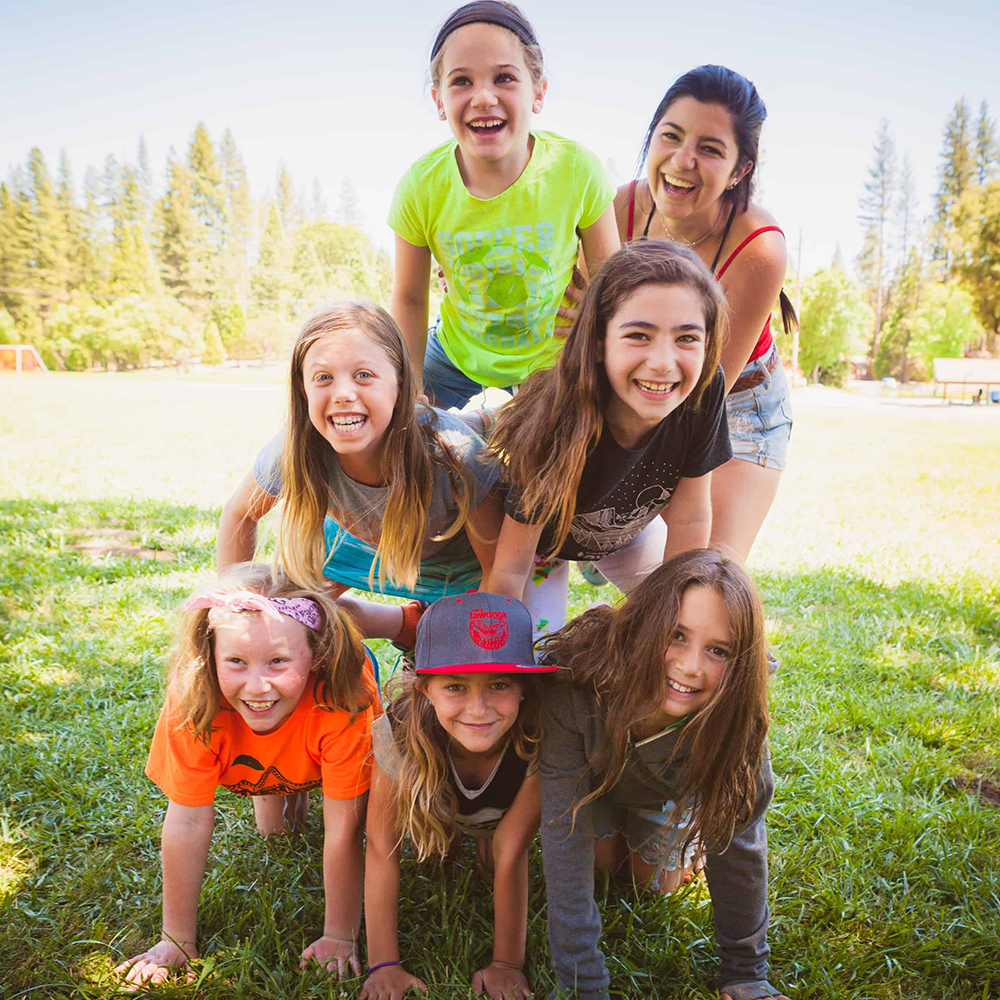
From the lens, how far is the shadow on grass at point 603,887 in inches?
81.7

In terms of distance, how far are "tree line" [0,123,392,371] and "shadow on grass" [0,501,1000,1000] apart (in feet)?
118

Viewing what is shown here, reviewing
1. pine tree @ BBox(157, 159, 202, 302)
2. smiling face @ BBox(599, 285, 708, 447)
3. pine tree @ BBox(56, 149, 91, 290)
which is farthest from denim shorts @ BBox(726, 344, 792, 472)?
pine tree @ BBox(157, 159, 202, 302)

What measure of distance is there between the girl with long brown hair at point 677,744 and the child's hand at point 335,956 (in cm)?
52

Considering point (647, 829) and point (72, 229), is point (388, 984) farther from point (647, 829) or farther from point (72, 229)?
point (72, 229)

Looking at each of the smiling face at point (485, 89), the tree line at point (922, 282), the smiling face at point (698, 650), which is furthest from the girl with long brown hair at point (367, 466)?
the tree line at point (922, 282)

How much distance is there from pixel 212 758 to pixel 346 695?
15.0 inches

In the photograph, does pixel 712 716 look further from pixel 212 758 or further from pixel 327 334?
pixel 327 334

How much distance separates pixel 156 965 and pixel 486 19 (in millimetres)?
2760

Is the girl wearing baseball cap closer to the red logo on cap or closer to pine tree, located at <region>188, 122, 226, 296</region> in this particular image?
the red logo on cap

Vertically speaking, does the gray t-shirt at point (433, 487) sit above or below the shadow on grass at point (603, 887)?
above

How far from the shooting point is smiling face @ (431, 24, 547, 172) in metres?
2.43

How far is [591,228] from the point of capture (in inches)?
107

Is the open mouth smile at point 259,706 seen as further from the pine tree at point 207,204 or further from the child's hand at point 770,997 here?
the pine tree at point 207,204

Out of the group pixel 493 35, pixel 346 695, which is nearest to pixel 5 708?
pixel 346 695
